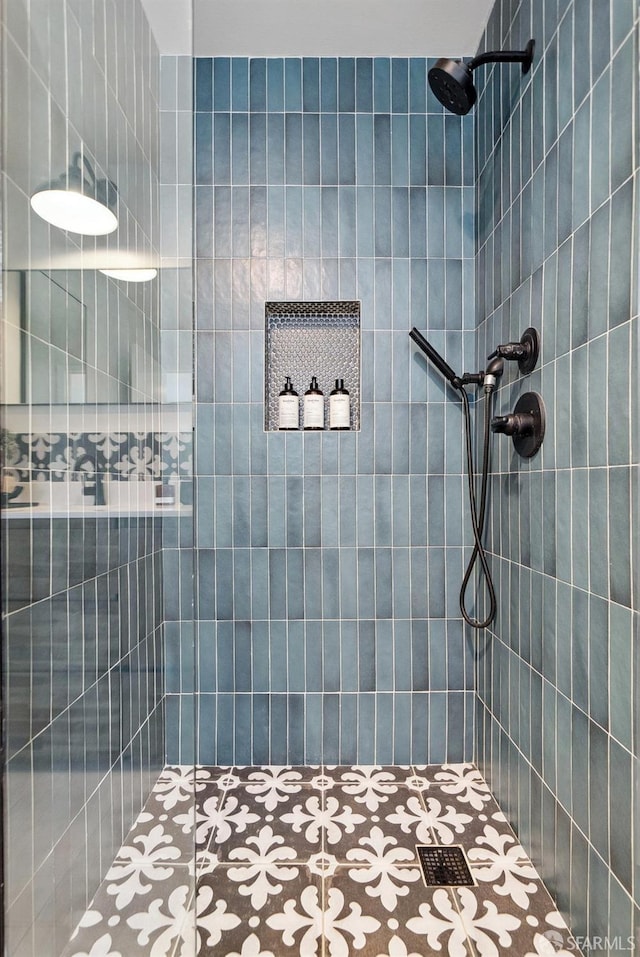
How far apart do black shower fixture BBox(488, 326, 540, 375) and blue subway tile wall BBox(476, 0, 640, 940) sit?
4 cm

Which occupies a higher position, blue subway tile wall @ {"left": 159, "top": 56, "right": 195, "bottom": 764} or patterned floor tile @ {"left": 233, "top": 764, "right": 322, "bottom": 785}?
blue subway tile wall @ {"left": 159, "top": 56, "right": 195, "bottom": 764}

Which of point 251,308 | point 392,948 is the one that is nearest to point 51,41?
point 251,308

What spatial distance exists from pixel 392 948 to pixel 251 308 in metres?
1.92

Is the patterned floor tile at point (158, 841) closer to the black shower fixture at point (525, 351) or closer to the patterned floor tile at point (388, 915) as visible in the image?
the patterned floor tile at point (388, 915)

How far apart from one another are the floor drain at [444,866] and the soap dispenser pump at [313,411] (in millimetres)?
1372

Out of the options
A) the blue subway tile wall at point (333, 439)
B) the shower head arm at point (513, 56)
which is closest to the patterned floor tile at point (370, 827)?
the blue subway tile wall at point (333, 439)

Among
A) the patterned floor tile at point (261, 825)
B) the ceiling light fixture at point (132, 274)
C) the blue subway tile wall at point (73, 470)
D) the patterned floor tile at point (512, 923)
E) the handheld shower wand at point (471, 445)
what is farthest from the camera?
the handheld shower wand at point (471, 445)

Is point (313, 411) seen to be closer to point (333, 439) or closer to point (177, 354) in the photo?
point (333, 439)

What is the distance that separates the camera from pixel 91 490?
2.86ft

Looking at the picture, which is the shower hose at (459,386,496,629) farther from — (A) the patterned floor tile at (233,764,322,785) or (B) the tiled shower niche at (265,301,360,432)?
(A) the patterned floor tile at (233,764,322,785)

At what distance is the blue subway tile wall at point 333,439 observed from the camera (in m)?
2.05

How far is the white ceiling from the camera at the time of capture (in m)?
1.84

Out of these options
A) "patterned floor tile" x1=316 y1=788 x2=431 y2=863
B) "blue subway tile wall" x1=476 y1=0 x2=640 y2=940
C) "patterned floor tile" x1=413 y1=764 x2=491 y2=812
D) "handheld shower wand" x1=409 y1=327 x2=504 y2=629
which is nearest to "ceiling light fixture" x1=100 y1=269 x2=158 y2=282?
"blue subway tile wall" x1=476 y1=0 x2=640 y2=940

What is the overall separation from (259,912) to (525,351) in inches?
61.3
